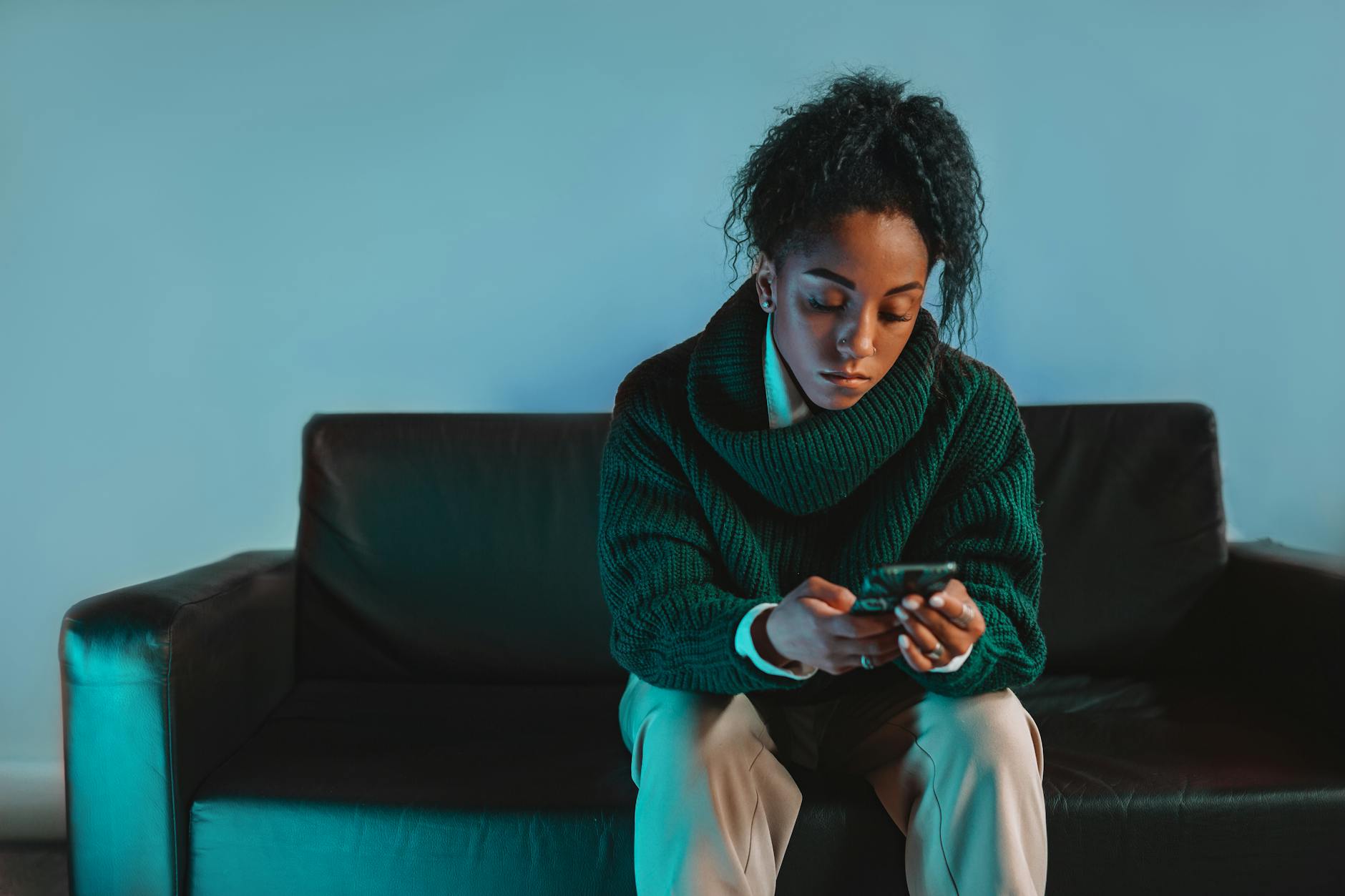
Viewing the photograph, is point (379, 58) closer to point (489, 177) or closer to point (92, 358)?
point (489, 177)

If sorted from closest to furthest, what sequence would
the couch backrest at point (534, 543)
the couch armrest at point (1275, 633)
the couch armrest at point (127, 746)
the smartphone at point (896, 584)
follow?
the smartphone at point (896, 584), the couch armrest at point (127, 746), the couch armrest at point (1275, 633), the couch backrest at point (534, 543)

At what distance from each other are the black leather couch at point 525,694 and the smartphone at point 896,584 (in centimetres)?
34

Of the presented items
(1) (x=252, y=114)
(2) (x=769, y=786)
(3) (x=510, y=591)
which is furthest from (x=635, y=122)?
(2) (x=769, y=786)

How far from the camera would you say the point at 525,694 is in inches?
62.9

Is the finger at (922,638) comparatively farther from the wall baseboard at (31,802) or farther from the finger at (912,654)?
the wall baseboard at (31,802)

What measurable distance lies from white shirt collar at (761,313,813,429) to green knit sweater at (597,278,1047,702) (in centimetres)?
1

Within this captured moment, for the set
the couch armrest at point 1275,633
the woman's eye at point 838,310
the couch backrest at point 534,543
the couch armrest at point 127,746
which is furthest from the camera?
the couch backrest at point 534,543

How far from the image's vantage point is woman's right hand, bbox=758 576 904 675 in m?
0.93

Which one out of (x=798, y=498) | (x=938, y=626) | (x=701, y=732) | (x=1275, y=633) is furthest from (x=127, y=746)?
(x=1275, y=633)

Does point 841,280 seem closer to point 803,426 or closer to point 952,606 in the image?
point 803,426

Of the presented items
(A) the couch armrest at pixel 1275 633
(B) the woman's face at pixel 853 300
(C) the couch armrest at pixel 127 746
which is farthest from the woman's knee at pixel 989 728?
(C) the couch armrest at pixel 127 746

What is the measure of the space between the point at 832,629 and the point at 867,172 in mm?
505

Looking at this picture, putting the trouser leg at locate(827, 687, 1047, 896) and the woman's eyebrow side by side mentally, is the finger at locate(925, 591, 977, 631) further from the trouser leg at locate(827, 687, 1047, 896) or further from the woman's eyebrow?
the woman's eyebrow

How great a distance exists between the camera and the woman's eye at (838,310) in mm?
1109
